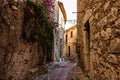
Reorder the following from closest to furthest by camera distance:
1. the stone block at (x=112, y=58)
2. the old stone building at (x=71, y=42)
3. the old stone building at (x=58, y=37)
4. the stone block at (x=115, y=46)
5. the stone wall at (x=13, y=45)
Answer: the stone block at (x=115, y=46)
the stone block at (x=112, y=58)
the stone wall at (x=13, y=45)
the old stone building at (x=58, y=37)
the old stone building at (x=71, y=42)

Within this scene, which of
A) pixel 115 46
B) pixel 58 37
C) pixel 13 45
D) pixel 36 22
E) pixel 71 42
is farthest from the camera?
pixel 71 42

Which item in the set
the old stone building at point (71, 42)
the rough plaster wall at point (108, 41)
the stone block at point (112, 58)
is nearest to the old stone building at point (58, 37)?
the old stone building at point (71, 42)

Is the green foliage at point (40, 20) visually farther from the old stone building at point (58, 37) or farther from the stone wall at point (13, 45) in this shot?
the old stone building at point (58, 37)

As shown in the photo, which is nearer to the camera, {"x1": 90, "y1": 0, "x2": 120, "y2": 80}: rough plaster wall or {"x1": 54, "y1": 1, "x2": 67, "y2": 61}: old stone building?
{"x1": 90, "y1": 0, "x2": 120, "y2": 80}: rough plaster wall

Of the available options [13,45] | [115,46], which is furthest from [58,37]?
[115,46]

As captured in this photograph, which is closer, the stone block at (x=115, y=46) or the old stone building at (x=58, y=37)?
the stone block at (x=115, y=46)

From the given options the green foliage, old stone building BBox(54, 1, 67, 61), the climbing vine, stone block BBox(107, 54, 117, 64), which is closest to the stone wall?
the climbing vine

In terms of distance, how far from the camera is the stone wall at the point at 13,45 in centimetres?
502

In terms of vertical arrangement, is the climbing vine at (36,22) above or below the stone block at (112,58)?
above

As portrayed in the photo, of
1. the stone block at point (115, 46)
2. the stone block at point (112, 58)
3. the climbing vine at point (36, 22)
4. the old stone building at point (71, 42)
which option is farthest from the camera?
the old stone building at point (71, 42)

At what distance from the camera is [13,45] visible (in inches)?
213

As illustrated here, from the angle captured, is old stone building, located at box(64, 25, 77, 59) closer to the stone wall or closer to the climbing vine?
the climbing vine

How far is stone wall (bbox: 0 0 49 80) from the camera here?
5.02 meters

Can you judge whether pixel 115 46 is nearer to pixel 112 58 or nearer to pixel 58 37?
pixel 112 58
